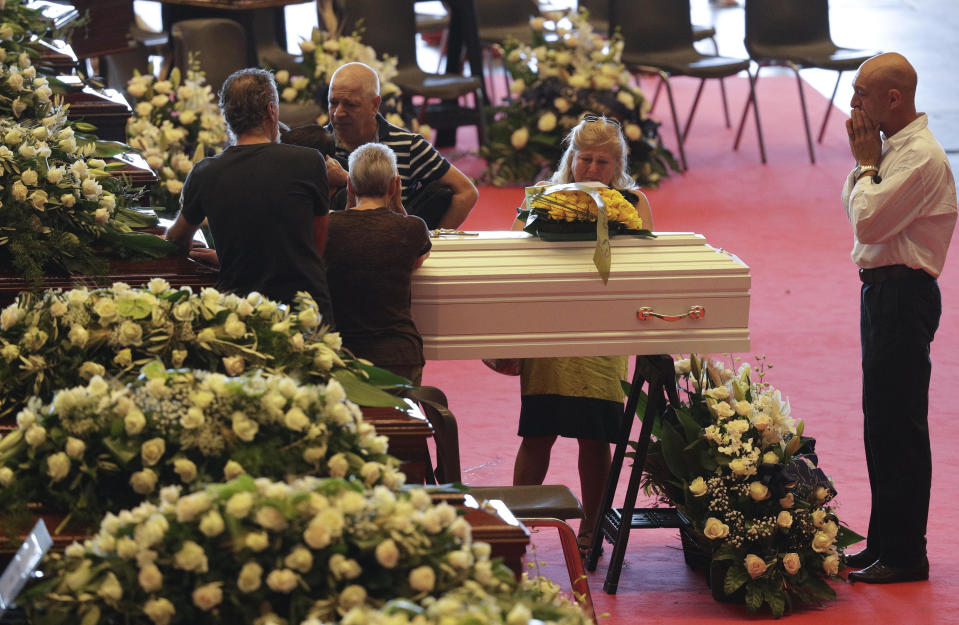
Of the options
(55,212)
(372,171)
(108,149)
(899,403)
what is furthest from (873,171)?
(108,149)

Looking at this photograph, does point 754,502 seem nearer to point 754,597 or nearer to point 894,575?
point 754,597

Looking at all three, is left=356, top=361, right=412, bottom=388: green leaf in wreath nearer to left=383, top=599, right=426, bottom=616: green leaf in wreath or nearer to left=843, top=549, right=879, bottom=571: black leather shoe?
left=383, top=599, right=426, bottom=616: green leaf in wreath

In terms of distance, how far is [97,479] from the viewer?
6.38ft

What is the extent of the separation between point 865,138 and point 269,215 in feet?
4.98

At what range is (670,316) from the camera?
344 cm

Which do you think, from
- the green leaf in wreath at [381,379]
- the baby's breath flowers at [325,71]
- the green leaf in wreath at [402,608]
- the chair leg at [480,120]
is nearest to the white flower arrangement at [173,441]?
the green leaf in wreath at [402,608]

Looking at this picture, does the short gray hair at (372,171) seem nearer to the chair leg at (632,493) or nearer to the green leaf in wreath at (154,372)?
the chair leg at (632,493)

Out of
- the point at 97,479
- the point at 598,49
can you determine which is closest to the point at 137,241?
the point at 97,479

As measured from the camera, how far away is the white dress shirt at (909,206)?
3410mm

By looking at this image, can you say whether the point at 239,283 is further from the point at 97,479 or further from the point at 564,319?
the point at 97,479

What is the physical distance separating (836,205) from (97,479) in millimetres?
6454

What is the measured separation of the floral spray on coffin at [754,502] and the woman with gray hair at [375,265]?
78 cm

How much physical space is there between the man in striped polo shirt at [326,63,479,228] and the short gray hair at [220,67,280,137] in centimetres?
73

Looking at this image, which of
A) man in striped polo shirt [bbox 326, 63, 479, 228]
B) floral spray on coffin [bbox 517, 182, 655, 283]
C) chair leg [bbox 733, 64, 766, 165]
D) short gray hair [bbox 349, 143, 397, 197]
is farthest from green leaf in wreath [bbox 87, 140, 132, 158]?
chair leg [bbox 733, 64, 766, 165]
